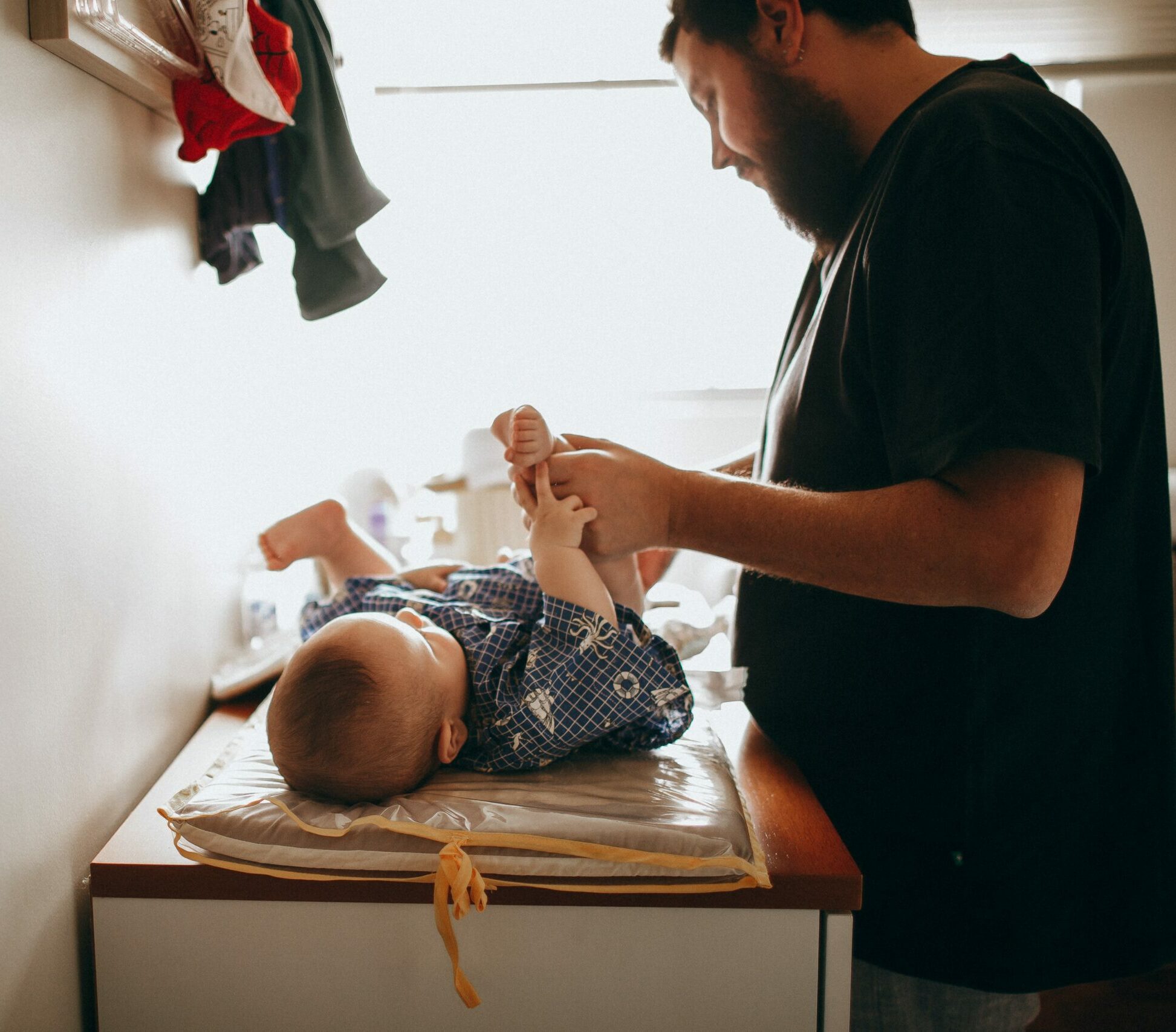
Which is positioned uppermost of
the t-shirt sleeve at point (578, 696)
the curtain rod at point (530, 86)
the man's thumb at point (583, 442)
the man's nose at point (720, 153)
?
the curtain rod at point (530, 86)

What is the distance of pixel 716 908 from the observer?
83cm

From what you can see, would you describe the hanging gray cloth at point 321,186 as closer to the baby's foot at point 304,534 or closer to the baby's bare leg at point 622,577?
the baby's foot at point 304,534

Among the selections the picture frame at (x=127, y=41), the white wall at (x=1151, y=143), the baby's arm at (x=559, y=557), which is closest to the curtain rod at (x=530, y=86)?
the white wall at (x=1151, y=143)

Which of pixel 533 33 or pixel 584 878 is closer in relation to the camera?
pixel 584 878

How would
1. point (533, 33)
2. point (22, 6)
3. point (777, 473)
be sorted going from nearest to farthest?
point (22, 6), point (777, 473), point (533, 33)

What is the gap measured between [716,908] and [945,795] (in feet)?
0.84

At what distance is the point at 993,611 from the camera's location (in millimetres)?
838

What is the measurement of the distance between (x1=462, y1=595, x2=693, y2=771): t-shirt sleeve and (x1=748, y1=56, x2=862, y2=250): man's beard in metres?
0.54

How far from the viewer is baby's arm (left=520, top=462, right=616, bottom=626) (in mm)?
971

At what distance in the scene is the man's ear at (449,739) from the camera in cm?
A: 97

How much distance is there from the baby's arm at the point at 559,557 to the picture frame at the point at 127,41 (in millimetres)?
609

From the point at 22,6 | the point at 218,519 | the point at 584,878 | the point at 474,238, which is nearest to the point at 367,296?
the point at 218,519

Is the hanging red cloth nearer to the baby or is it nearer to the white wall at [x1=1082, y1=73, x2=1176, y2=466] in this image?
the baby

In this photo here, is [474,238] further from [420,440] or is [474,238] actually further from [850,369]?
[850,369]
